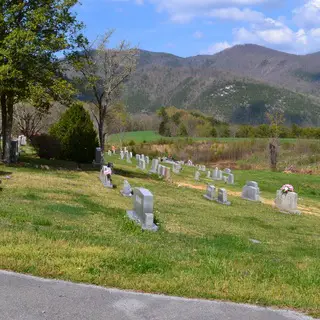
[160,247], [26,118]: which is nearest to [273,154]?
[26,118]

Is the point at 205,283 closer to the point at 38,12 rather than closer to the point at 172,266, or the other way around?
the point at 172,266

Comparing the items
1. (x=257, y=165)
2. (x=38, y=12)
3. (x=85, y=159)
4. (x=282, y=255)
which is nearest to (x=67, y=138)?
(x=85, y=159)

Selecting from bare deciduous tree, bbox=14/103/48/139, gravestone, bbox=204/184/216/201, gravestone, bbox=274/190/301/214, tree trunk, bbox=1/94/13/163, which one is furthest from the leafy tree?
bare deciduous tree, bbox=14/103/48/139

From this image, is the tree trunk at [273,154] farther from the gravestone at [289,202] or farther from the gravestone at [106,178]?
the gravestone at [106,178]

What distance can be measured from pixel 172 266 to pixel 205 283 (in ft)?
2.48

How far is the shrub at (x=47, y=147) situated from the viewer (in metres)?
29.7

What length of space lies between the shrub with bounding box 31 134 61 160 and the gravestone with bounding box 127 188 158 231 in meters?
18.6

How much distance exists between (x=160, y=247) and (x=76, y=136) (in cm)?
2348

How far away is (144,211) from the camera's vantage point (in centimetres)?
1128

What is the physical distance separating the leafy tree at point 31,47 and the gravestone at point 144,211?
377 inches

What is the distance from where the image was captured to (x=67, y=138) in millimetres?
30516

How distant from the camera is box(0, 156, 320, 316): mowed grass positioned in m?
→ 5.64

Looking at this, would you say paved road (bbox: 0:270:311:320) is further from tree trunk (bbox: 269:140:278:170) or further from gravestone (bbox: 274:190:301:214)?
tree trunk (bbox: 269:140:278:170)

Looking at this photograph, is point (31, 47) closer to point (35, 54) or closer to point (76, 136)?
point (35, 54)
